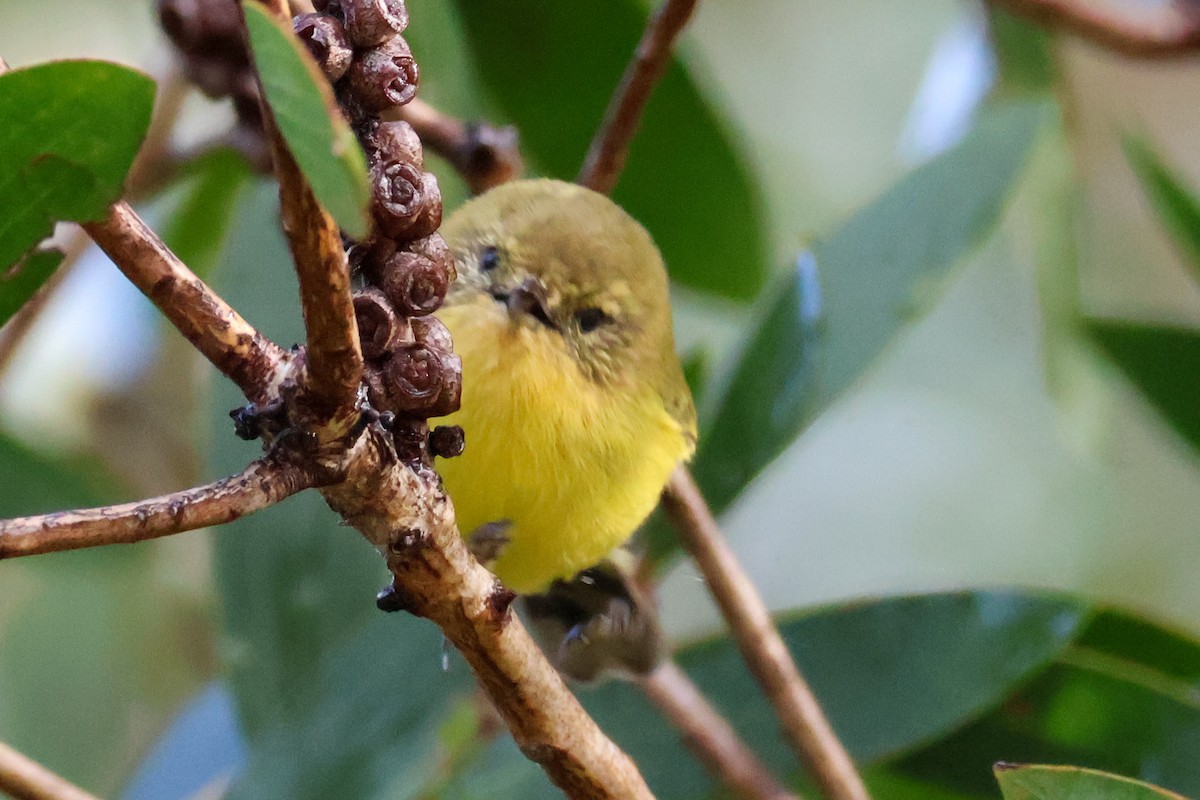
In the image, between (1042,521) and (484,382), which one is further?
(1042,521)

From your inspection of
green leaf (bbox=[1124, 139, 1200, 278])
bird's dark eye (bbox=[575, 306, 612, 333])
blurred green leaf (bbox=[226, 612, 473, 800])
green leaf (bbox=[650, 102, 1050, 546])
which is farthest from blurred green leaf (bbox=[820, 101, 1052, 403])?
blurred green leaf (bbox=[226, 612, 473, 800])

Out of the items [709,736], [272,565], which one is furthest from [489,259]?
[709,736]

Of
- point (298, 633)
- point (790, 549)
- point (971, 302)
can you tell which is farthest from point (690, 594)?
point (298, 633)

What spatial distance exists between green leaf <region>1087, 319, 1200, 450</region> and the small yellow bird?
1.92 ft

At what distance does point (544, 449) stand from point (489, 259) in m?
0.23

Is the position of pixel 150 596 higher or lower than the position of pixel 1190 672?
lower

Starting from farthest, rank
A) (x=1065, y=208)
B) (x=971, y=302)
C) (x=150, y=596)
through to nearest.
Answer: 1. (x=971, y=302)
2. (x=150, y=596)
3. (x=1065, y=208)

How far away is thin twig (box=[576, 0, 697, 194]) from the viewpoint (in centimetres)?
119

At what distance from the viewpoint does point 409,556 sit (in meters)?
0.68

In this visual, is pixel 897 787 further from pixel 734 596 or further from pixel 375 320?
pixel 375 320

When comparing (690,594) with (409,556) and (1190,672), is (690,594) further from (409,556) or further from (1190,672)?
(409,556)

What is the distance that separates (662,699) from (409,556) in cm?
84

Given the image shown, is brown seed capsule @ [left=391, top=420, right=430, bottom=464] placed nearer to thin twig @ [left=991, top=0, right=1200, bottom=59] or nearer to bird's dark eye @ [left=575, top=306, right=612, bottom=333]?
bird's dark eye @ [left=575, top=306, right=612, bottom=333]

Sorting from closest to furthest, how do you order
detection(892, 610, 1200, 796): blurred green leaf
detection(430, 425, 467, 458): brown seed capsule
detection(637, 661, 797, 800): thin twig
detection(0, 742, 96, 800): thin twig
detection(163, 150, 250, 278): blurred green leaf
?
detection(430, 425, 467, 458): brown seed capsule
detection(0, 742, 96, 800): thin twig
detection(892, 610, 1200, 796): blurred green leaf
detection(637, 661, 797, 800): thin twig
detection(163, 150, 250, 278): blurred green leaf
